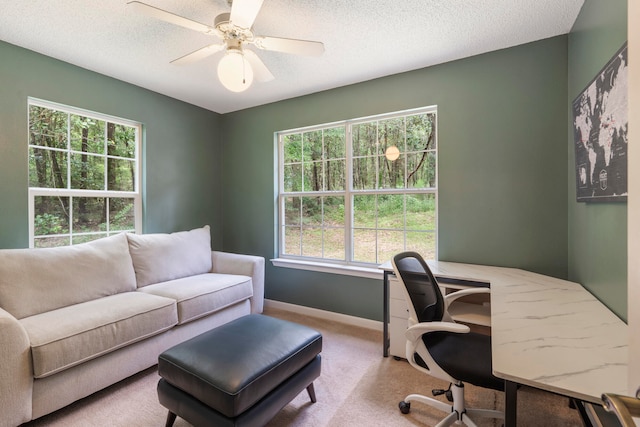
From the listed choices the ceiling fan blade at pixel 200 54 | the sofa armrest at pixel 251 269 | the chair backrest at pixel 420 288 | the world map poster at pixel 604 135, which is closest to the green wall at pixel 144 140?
the sofa armrest at pixel 251 269

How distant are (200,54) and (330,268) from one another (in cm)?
220

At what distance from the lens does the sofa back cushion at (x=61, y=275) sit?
73.7 inches

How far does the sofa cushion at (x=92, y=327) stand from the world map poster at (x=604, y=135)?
2760 mm

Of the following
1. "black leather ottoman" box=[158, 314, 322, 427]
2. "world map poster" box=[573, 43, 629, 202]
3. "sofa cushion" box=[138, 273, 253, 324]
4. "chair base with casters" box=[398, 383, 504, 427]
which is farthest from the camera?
"sofa cushion" box=[138, 273, 253, 324]

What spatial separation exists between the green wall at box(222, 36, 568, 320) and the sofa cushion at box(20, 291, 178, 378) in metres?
1.59

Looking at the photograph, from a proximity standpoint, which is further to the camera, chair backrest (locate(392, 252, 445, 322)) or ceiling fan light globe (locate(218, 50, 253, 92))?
ceiling fan light globe (locate(218, 50, 253, 92))

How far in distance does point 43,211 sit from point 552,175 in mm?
4094

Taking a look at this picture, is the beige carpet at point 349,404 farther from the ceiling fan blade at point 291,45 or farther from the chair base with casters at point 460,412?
the ceiling fan blade at point 291,45

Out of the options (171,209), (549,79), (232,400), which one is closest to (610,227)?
(549,79)

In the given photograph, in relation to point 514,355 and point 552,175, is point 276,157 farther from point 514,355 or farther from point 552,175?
point 514,355

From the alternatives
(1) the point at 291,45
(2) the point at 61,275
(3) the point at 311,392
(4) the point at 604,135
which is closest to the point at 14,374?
(2) the point at 61,275

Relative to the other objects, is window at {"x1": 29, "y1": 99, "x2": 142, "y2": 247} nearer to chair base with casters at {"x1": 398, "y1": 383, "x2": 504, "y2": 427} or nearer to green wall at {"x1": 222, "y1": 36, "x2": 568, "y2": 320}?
Result: green wall at {"x1": 222, "y1": 36, "x2": 568, "y2": 320}

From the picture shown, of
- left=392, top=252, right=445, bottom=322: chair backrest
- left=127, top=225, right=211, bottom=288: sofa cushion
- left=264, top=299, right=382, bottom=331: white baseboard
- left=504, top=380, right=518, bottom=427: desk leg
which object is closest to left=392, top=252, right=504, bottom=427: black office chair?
left=392, top=252, right=445, bottom=322: chair backrest

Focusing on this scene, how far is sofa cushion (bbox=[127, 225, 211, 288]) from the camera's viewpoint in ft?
8.64
